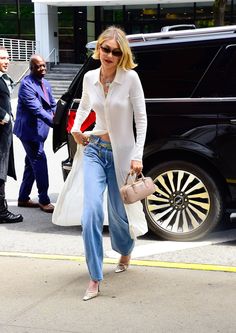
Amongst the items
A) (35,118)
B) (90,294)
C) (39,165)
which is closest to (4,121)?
(35,118)

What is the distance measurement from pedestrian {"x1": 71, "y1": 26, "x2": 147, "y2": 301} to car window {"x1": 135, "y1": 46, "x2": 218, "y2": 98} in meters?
1.25

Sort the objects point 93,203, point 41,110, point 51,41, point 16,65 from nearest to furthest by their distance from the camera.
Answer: point 93,203 → point 41,110 → point 16,65 → point 51,41

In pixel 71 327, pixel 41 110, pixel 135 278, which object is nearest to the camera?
pixel 71 327

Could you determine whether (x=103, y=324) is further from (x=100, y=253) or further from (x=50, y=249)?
(x=50, y=249)

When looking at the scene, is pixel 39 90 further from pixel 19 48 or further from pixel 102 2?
pixel 19 48

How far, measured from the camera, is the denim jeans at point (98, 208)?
3.92 m

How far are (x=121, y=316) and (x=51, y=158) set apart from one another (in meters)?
6.82

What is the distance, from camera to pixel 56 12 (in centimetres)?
3109

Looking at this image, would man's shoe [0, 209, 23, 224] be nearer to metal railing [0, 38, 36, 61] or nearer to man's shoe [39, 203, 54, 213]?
man's shoe [39, 203, 54, 213]

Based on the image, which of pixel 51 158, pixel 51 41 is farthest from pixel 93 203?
pixel 51 41

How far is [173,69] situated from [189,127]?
557 millimetres

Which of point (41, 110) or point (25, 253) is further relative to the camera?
point (41, 110)

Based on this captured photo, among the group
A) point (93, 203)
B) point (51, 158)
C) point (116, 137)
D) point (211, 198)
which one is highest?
point (116, 137)

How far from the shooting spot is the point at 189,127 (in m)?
5.21
